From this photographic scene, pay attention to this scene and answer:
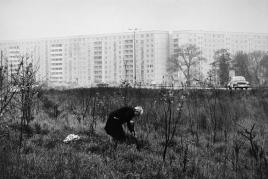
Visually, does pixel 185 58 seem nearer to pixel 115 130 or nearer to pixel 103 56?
pixel 103 56

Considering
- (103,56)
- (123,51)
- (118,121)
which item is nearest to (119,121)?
(118,121)

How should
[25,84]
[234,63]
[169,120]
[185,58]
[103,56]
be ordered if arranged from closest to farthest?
[169,120] → [25,84] → [234,63] → [185,58] → [103,56]

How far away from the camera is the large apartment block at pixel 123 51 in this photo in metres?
76.8

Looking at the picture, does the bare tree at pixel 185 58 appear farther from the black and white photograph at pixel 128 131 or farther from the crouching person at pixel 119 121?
the crouching person at pixel 119 121

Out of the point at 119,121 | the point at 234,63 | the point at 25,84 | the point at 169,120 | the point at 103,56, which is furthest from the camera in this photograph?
the point at 103,56

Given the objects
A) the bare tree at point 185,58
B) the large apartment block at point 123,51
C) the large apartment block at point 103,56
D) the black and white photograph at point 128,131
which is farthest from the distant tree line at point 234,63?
the black and white photograph at point 128,131

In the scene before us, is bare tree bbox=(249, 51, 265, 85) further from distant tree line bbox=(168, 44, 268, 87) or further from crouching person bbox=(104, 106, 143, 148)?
crouching person bbox=(104, 106, 143, 148)

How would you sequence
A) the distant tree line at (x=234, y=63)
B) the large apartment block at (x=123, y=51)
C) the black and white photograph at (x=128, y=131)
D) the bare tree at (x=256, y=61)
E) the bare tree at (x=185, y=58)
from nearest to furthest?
the black and white photograph at (x=128, y=131), the distant tree line at (x=234, y=63), the bare tree at (x=256, y=61), the bare tree at (x=185, y=58), the large apartment block at (x=123, y=51)

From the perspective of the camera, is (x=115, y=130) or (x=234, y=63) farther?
(x=234, y=63)

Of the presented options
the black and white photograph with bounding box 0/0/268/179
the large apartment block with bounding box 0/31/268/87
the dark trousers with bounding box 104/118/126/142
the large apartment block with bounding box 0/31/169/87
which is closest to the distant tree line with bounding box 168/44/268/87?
the large apartment block with bounding box 0/31/268/87

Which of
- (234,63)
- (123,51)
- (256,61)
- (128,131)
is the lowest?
(128,131)

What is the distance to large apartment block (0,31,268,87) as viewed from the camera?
7681 centimetres

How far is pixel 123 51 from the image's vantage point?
79.9 m

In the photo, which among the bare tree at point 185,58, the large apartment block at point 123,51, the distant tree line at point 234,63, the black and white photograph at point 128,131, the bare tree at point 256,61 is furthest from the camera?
the large apartment block at point 123,51
